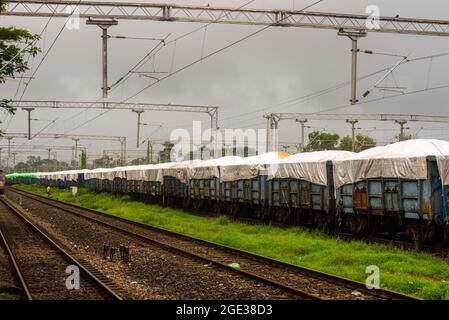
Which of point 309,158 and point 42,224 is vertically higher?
point 309,158

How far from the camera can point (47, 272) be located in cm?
1465

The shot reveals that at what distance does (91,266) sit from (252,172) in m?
14.1

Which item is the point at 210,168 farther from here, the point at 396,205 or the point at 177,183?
the point at 396,205

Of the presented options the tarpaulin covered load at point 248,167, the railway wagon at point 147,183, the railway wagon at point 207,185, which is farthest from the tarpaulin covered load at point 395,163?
the railway wagon at point 147,183

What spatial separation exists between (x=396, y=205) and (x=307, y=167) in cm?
569

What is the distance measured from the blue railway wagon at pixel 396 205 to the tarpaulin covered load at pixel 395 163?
0.19m

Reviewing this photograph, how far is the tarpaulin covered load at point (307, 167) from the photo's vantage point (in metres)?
22.5

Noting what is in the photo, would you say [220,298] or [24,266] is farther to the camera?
[24,266]

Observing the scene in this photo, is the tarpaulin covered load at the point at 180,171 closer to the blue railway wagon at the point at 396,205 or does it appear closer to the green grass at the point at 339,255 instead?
the green grass at the point at 339,255

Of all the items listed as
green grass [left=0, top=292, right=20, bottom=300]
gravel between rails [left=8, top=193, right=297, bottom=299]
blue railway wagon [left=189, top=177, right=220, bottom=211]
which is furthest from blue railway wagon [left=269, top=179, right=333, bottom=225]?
green grass [left=0, top=292, right=20, bottom=300]

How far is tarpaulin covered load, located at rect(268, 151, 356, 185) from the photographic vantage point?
22500 mm

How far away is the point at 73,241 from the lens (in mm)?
21828
